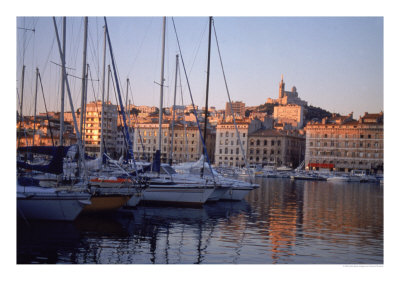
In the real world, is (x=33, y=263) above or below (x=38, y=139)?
below

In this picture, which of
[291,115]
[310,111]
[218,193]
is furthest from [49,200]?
[291,115]

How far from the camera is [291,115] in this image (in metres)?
69.4

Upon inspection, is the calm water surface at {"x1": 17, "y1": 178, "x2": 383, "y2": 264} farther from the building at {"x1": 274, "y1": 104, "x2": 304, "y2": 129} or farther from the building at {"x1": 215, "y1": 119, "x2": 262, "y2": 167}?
the building at {"x1": 274, "y1": 104, "x2": 304, "y2": 129}

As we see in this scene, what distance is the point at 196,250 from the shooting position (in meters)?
8.70

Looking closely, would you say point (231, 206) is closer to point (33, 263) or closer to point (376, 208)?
point (376, 208)

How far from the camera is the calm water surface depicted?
8.16m

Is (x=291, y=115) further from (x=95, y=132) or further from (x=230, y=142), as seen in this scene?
(x=95, y=132)

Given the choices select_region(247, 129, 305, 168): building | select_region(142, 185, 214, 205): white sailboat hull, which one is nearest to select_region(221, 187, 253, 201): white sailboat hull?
select_region(142, 185, 214, 205): white sailboat hull

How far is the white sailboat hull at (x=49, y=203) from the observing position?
397 inches

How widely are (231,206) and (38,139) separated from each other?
26.7ft

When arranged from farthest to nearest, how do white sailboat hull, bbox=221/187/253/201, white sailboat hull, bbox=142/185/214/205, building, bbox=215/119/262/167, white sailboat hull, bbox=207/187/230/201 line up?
building, bbox=215/119/262/167 → white sailboat hull, bbox=221/187/253/201 → white sailboat hull, bbox=207/187/230/201 → white sailboat hull, bbox=142/185/214/205

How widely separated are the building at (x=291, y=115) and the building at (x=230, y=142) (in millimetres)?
10552

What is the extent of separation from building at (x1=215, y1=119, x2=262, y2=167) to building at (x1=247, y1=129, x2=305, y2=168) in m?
0.76
